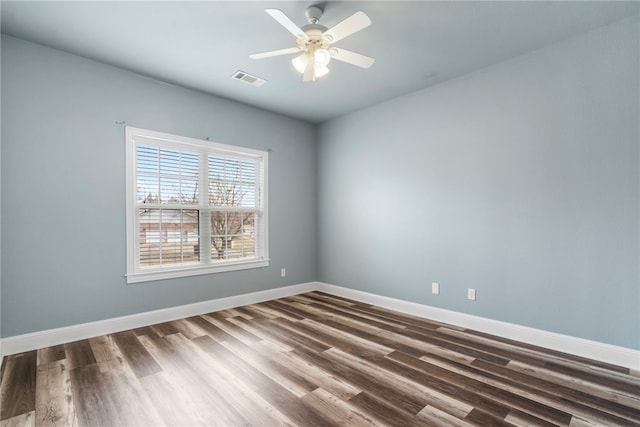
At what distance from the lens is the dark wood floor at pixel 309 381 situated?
6.15 ft

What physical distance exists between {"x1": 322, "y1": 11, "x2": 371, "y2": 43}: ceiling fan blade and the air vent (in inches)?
58.0

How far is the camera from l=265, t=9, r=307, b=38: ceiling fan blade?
6.35 ft

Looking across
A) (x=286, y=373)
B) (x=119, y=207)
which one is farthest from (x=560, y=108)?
(x=119, y=207)

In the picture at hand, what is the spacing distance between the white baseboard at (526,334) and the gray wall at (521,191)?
63 millimetres

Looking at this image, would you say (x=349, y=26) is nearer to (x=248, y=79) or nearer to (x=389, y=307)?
(x=248, y=79)

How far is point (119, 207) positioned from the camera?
3307 millimetres

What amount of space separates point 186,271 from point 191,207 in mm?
802

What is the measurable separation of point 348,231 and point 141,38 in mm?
3422

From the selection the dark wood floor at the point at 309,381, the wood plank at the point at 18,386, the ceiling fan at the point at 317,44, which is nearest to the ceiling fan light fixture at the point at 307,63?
the ceiling fan at the point at 317,44

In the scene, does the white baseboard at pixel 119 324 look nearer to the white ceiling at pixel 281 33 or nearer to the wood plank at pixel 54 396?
the wood plank at pixel 54 396

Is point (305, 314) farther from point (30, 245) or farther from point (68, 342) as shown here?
point (30, 245)

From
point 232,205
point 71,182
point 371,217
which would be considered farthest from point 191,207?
point 371,217

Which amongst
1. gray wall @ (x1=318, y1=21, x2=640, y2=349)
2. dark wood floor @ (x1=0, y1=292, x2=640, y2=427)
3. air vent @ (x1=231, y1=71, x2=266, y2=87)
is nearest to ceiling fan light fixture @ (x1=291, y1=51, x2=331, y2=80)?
air vent @ (x1=231, y1=71, x2=266, y2=87)

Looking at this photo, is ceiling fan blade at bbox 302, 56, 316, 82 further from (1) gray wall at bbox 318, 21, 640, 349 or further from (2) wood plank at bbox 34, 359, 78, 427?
(2) wood plank at bbox 34, 359, 78, 427
